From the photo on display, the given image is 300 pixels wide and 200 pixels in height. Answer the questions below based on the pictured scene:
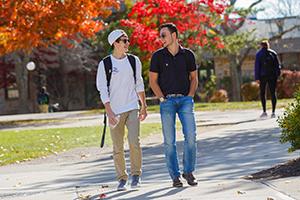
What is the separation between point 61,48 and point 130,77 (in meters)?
37.1

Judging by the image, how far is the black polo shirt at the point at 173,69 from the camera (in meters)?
10.0

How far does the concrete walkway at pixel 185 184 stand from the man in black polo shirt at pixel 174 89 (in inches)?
16.4

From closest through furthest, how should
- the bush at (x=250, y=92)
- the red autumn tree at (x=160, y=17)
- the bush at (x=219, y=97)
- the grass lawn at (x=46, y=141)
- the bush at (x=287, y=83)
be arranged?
the grass lawn at (x=46, y=141) → the red autumn tree at (x=160, y=17) → the bush at (x=287, y=83) → the bush at (x=250, y=92) → the bush at (x=219, y=97)

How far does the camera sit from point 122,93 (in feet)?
33.3

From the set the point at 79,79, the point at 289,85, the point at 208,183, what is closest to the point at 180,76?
the point at 208,183

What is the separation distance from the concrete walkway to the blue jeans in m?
0.29

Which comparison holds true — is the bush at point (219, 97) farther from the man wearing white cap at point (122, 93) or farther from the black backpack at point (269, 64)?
the man wearing white cap at point (122, 93)

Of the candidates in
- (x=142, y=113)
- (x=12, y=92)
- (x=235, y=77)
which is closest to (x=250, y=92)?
(x=235, y=77)

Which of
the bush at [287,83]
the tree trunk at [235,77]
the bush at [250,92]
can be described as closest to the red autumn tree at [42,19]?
the bush at [287,83]

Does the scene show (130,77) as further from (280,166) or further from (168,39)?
(280,166)

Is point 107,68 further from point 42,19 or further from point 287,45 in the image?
point 287,45

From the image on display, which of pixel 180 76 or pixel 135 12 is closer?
pixel 180 76

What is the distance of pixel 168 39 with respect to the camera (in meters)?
9.96

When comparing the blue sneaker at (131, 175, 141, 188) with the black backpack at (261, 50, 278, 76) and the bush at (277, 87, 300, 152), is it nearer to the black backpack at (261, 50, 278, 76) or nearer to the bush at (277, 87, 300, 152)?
the bush at (277, 87, 300, 152)
